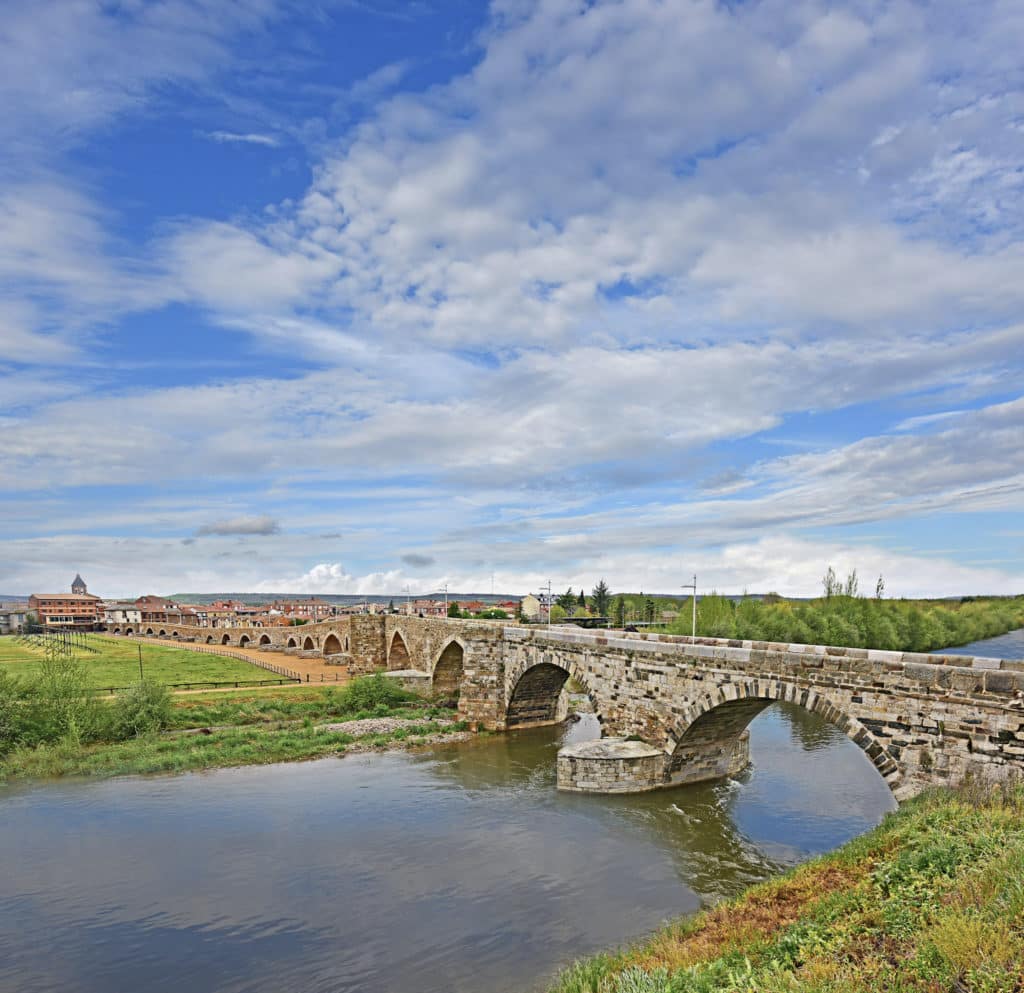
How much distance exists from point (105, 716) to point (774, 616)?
54.2 m

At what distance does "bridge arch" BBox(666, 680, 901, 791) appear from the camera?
14.9m

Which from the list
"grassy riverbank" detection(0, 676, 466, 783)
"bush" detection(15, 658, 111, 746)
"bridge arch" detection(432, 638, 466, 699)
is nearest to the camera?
"grassy riverbank" detection(0, 676, 466, 783)

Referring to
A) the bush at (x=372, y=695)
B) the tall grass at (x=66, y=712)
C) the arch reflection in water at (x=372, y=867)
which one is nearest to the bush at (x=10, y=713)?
the tall grass at (x=66, y=712)

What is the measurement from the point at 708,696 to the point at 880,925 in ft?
37.0

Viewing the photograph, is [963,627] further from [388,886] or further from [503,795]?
[388,886]

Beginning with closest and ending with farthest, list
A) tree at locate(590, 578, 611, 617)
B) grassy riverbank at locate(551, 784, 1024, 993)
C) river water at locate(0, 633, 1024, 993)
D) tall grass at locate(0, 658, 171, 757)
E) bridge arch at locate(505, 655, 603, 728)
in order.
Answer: grassy riverbank at locate(551, 784, 1024, 993) < river water at locate(0, 633, 1024, 993) < tall grass at locate(0, 658, 171, 757) < bridge arch at locate(505, 655, 603, 728) < tree at locate(590, 578, 611, 617)

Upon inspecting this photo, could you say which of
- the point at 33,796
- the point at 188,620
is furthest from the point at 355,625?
the point at 188,620

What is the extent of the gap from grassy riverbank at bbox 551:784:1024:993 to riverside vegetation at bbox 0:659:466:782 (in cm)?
2099

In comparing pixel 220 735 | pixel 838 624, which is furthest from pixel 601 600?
pixel 220 735

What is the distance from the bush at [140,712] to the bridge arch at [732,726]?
2430 cm

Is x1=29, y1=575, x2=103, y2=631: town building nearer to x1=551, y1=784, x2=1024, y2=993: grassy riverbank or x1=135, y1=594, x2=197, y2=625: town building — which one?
x1=135, y1=594, x2=197, y2=625: town building

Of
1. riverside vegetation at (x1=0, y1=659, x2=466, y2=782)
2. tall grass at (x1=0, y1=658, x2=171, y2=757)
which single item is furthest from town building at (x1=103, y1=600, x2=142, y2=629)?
tall grass at (x1=0, y1=658, x2=171, y2=757)

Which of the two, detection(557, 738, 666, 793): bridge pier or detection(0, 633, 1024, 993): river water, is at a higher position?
detection(557, 738, 666, 793): bridge pier

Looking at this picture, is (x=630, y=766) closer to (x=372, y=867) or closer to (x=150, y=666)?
(x=372, y=867)
